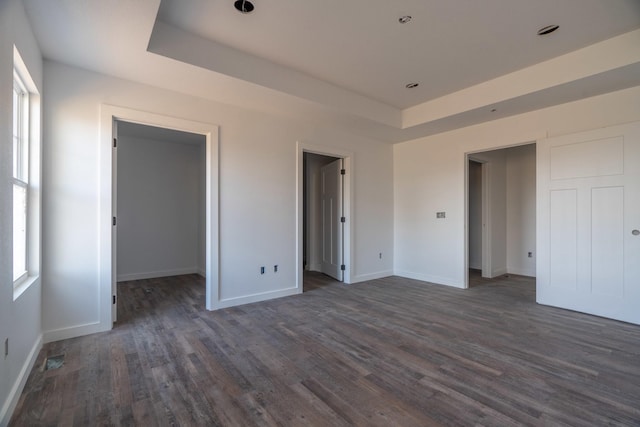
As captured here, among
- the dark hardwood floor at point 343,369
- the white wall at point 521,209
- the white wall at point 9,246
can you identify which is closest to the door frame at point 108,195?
the dark hardwood floor at point 343,369

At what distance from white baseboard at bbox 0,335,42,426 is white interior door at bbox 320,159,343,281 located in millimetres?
3884

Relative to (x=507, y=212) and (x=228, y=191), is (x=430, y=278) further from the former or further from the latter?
(x=228, y=191)

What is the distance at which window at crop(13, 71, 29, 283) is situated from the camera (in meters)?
2.37

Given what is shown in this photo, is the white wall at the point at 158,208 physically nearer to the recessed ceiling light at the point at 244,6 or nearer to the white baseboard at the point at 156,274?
the white baseboard at the point at 156,274

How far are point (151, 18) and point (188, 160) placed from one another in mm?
4079

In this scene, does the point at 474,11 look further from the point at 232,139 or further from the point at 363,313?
the point at 363,313

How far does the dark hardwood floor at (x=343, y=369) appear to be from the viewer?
1795 mm

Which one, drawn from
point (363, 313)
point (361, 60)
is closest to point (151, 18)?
point (361, 60)

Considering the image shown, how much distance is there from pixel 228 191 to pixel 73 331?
207 centimetres

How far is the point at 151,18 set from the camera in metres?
2.19

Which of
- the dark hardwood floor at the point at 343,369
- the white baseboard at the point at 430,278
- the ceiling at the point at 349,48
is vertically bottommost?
the dark hardwood floor at the point at 343,369

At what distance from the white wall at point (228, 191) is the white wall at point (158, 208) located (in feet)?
6.65

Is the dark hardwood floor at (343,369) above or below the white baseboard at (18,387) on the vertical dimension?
below

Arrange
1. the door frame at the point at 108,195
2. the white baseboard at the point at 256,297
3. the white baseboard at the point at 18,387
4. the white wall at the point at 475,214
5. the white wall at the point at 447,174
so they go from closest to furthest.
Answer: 1. the white baseboard at the point at 18,387
2. the door frame at the point at 108,195
3. the white wall at the point at 447,174
4. the white baseboard at the point at 256,297
5. the white wall at the point at 475,214
